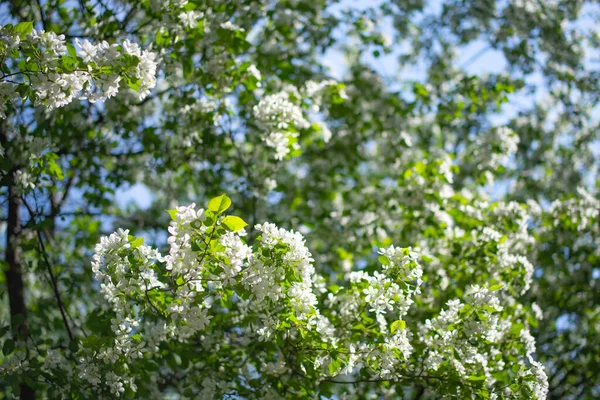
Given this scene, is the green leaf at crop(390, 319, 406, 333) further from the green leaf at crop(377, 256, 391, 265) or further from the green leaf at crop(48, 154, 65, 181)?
the green leaf at crop(48, 154, 65, 181)

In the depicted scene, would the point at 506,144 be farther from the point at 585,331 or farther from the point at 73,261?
the point at 73,261

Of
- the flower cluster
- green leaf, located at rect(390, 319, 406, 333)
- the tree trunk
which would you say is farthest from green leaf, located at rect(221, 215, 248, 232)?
the tree trunk

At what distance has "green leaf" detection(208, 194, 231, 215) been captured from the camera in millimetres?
2967

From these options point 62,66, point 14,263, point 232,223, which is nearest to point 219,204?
point 232,223

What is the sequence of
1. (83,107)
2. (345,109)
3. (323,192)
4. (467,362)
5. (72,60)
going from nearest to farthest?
1. (72,60)
2. (467,362)
3. (83,107)
4. (345,109)
5. (323,192)

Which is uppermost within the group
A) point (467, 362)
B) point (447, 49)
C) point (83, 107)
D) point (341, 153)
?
point (447, 49)

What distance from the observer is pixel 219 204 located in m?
2.99

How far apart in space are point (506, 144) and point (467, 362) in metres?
3.25

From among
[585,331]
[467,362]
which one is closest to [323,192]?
[585,331]

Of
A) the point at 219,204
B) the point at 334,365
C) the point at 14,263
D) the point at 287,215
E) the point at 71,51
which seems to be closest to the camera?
the point at 219,204

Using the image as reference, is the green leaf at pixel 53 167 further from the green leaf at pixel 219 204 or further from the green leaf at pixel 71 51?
the green leaf at pixel 219 204

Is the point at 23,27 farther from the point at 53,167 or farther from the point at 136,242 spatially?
the point at 53,167

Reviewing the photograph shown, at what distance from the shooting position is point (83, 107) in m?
5.54

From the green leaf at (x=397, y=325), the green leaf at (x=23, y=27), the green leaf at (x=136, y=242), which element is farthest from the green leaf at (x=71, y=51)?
the green leaf at (x=397, y=325)
